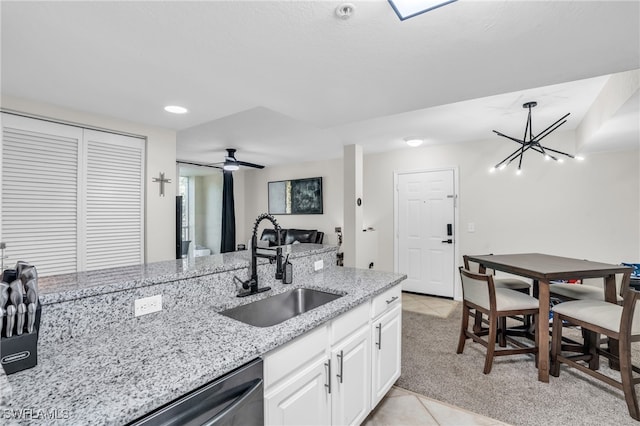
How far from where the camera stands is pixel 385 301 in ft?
6.57

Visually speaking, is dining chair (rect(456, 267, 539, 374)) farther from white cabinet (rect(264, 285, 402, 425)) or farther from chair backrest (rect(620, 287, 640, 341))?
white cabinet (rect(264, 285, 402, 425))

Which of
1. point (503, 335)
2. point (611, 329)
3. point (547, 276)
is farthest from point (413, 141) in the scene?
point (611, 329)

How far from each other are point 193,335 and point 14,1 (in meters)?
1.54

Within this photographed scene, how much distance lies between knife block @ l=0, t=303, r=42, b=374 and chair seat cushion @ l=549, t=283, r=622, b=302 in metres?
3.71

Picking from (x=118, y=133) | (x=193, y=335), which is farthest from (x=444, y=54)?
(x=118, y=133)

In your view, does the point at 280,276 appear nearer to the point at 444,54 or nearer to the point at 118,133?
the point at 444,54

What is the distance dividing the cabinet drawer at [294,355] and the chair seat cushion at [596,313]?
210 centimetres

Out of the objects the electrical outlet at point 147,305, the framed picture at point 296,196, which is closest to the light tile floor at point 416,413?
the electrical outlet at point 147,305

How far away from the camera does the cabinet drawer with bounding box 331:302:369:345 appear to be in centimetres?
152

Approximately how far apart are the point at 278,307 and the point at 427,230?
11.7ft

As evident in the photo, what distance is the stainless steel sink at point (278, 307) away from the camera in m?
1.64

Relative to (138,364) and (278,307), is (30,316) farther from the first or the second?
(278,307)

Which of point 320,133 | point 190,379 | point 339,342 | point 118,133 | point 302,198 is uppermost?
point 320,133

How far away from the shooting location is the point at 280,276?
200cm
